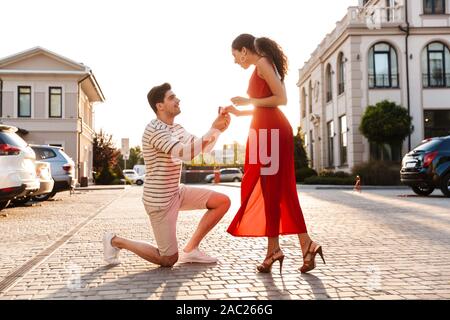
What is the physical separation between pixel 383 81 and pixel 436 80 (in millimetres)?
2888

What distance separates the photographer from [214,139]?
4930 mm

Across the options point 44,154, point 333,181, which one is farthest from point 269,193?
point 333,181

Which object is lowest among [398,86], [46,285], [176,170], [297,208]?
[46,285]

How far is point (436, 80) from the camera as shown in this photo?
3145 cm

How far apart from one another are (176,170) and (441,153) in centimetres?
1272

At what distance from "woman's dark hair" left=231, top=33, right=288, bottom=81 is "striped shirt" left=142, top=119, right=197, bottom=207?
0.91m

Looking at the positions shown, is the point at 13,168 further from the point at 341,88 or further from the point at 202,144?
the point at 341,88

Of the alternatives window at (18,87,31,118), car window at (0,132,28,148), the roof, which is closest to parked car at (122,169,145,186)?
window at (18,87,31,118)

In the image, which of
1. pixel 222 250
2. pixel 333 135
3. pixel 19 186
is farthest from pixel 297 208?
pixel 333 135

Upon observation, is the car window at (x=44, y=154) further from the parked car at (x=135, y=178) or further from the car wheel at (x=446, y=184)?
the parked car at (x=135, y=178)

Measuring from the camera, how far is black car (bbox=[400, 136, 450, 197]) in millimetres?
16078

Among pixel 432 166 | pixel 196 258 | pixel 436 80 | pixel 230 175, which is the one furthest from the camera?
pixel 230 175

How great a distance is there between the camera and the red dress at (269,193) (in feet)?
15.9
